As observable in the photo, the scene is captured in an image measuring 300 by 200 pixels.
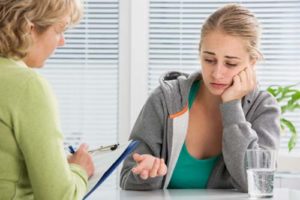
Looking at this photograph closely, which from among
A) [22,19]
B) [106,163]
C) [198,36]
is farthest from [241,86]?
[198,36]

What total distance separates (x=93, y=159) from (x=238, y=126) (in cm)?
72

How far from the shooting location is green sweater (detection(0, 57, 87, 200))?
1331 mm

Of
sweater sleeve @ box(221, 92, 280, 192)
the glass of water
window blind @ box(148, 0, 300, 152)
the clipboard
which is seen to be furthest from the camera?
window blind @ box(148, 0, 300, 152)

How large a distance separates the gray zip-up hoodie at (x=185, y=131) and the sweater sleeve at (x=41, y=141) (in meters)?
0.85

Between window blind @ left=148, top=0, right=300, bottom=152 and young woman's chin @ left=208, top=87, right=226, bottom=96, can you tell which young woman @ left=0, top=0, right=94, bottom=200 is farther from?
window blind @ left=148, top=0, right=300, bottom=152

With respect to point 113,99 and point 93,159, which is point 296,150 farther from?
point 93,159

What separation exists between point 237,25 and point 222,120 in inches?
13.6

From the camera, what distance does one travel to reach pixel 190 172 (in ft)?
7.55

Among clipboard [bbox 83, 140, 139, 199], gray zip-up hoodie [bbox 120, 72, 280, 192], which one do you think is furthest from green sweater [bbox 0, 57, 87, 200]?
gray zip-up hoodie [bbox 120, 72, 280, 192]

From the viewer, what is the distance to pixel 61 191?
4.48 ft

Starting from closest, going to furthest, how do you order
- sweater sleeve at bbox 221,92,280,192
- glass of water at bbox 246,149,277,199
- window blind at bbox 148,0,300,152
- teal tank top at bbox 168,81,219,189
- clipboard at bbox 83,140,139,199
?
clipboard at bbox 83,140,139,199, glass of water at bbox 246,149,277,199, sweater sleeve at bbox 221,92,280,192, teal tank top at bbox 168,81,219,189, window blind at bbox 148,0,300,152

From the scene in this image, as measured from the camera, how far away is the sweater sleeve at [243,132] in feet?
7.19

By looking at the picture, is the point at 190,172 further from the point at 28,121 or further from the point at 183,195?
the point at 28,121

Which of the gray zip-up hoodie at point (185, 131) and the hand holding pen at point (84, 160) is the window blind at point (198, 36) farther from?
the hand holding pen at point (84, 160)
